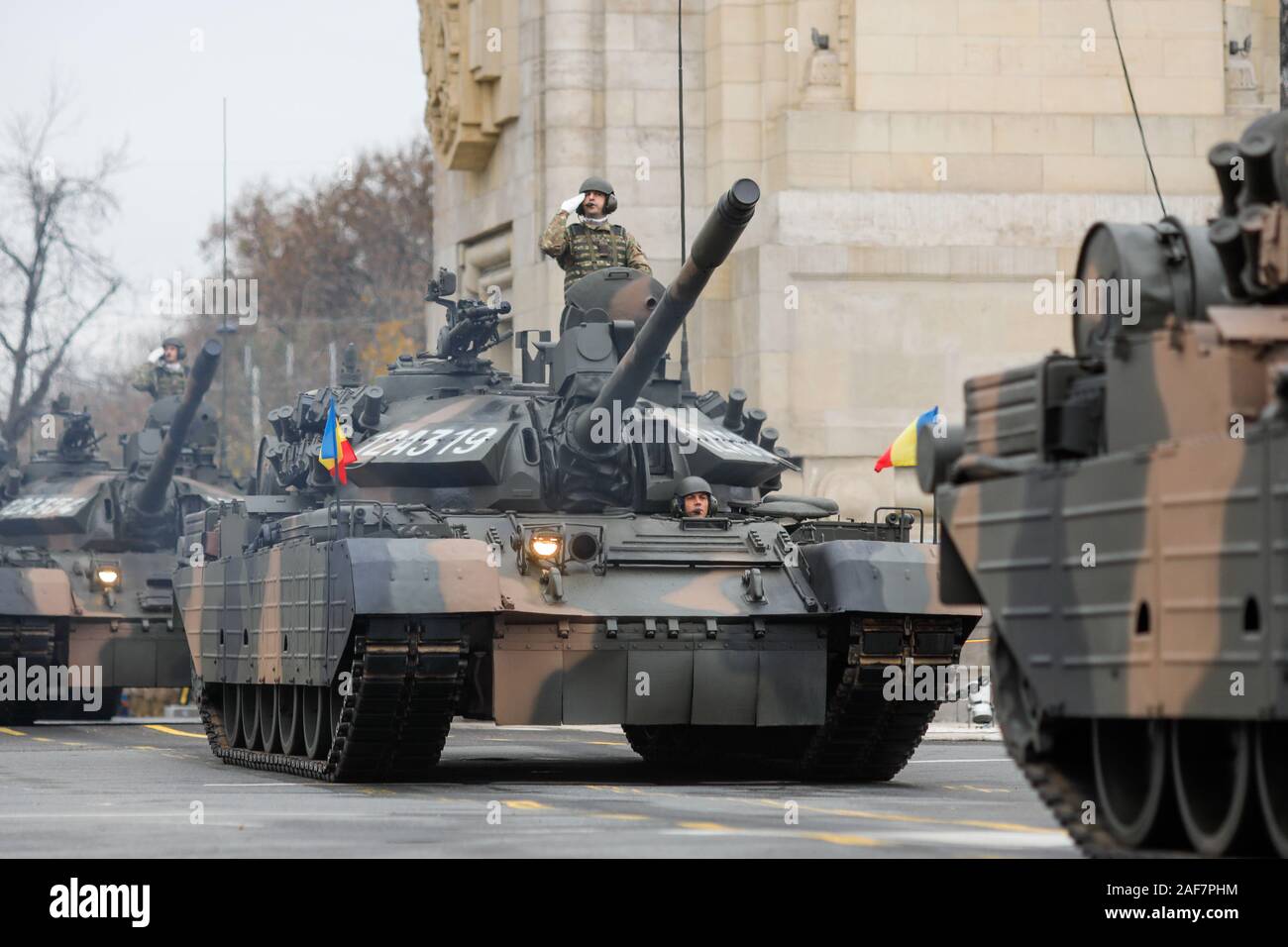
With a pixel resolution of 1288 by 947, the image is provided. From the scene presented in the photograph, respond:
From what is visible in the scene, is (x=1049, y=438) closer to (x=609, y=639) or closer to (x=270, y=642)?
(x=609, y=639)

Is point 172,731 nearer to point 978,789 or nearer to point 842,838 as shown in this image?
point 978,789

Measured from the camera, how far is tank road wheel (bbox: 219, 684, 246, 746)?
883 inches

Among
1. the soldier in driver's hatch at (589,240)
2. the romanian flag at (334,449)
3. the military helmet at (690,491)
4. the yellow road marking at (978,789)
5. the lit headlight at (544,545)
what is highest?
the soldier in driver's hatch at (589,240)

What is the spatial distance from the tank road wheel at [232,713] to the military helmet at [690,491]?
15.3 ft

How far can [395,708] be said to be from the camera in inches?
693

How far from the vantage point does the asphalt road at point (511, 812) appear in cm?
1259

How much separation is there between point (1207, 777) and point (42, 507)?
2178cm

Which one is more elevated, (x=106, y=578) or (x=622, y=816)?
(x=106, y=578)

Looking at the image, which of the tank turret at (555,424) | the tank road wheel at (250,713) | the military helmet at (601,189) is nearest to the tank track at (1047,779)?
the tank turret at (555,424)

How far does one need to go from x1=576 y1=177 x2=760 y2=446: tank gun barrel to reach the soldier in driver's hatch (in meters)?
1.84

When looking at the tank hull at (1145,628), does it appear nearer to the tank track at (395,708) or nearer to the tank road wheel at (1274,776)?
the tank road wheel at (1274,776)

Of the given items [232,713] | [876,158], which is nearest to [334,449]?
[232,713]

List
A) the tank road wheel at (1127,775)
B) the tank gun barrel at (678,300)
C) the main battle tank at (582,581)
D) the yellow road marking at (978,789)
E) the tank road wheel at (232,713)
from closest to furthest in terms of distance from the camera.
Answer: the tank road wheel at (1127,775)
the tank gun barrel at (678,300)
the main battle tank at (582,581)
the yellow road marking at (978,789)
the tank road wheel at (232,713)

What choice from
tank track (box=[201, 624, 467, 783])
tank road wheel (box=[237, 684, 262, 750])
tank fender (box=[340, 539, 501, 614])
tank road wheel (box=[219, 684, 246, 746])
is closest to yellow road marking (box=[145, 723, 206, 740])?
tank road wheel (box=[219, 684, 246, 746])
